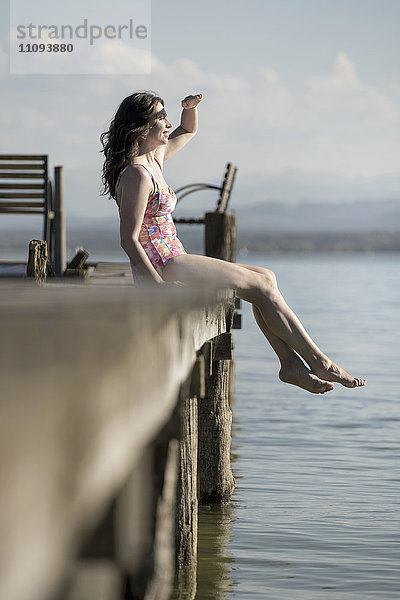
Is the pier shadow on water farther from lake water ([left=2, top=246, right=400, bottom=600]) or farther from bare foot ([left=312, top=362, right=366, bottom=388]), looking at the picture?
bare foot ([left=312, top=362, right=366, bottom=388])

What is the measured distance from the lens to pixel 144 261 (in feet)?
16.0

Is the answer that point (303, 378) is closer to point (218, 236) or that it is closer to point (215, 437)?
point (215, 437)

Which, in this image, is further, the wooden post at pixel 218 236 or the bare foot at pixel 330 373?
the wooden post at pixel 218 236

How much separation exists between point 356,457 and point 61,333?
9.37m

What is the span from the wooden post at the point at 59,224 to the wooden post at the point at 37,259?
218 inches

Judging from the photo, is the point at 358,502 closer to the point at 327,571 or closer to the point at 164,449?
the point at 327,571

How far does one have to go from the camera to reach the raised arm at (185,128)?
5.76 meters

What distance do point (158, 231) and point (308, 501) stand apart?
3.39 meters

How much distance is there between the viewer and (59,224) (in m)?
12.1

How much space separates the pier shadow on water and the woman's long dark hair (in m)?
2.39

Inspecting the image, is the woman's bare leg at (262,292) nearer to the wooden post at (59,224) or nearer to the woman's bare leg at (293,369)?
the woman's bare leg at (293,369)

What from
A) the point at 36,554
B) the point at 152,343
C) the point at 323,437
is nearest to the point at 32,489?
the point at 36,554

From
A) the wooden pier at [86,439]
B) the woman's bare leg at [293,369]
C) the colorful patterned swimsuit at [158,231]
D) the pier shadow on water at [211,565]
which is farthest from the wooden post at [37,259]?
the wooden pier at [86,439]

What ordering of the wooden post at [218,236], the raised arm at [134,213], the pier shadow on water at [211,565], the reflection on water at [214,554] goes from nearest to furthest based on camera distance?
the raised arm at [134,213] < the pier shadow on water at [211,565] < the reflection on water at [214,554] < the wooden post at [218,236]
